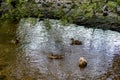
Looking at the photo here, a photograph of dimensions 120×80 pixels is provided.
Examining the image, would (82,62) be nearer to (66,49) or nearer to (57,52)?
(57,52)

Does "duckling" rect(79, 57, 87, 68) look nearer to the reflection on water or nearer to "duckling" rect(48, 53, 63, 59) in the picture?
the reflection on water

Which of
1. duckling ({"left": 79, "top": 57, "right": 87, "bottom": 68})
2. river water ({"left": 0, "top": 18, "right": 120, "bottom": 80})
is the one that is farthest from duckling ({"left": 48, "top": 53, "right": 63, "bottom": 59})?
duckling ({"left": 79, "top": 57, "right": 87, "bottom": 68})

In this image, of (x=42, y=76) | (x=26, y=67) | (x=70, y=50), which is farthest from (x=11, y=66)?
(x=70, y=50)

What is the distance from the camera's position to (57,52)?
18.4 m

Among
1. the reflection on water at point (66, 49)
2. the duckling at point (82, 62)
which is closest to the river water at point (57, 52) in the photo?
the reflection on water at point (66, 49)

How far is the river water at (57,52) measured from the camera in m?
14.7

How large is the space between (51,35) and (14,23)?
256 inches

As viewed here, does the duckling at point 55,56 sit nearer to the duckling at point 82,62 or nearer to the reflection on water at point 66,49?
the reflection on water at point 66,49

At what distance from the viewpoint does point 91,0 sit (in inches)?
573

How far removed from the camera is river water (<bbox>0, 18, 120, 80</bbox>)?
1473cm

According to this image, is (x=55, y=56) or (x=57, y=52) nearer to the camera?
(x=55, y=56)

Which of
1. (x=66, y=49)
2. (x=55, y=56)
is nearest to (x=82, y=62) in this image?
(x=55, y=56)

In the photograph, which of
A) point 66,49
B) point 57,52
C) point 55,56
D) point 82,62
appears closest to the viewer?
point 82,62

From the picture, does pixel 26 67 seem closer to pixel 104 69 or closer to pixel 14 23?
pixel 104 69
